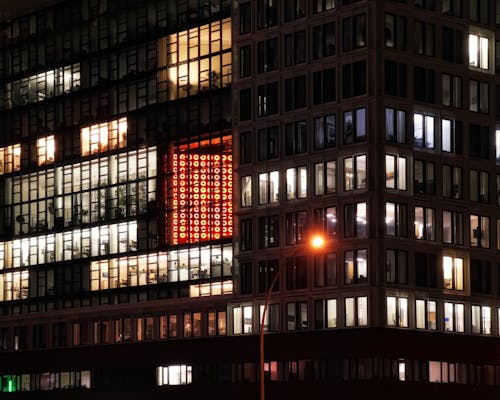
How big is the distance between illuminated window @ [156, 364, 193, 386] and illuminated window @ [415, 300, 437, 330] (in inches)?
718

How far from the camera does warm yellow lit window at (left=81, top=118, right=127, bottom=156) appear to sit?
110 meters

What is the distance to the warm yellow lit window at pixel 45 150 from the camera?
116 meters

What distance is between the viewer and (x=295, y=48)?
96312 millimetres

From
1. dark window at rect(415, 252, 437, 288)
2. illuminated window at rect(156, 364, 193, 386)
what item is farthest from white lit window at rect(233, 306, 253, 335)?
dark window at rect(415, 252, 437, 288)

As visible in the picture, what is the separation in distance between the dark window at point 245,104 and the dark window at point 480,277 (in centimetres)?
1821

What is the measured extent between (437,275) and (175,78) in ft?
82.4

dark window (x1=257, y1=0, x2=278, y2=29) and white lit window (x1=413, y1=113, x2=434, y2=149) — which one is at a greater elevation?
dark window (x1=257, y1=0, x2=278, y2=29)

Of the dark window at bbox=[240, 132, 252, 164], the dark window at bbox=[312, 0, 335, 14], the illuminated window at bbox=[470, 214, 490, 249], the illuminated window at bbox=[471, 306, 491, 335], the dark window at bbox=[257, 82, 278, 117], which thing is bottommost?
the illuminated window at bbox=[471, 306, 491, 335]

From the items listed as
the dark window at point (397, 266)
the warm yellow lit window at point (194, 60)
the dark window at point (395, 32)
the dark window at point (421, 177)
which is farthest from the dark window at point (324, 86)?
the dark window at point (397, 266)

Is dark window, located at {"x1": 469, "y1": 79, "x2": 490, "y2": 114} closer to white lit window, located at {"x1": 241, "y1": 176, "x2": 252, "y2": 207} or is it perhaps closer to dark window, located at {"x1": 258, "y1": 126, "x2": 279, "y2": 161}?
dark window, located at {"x1": 258, "y1": 126, "x2": 279, "y2": 161}

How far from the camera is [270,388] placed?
3772 inches

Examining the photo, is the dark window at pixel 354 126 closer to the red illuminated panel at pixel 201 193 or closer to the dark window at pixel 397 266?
the dark window at pixel 397 266

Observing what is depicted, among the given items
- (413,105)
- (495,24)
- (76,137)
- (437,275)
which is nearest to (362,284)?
(437,275)

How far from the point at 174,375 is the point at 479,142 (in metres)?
27.3
